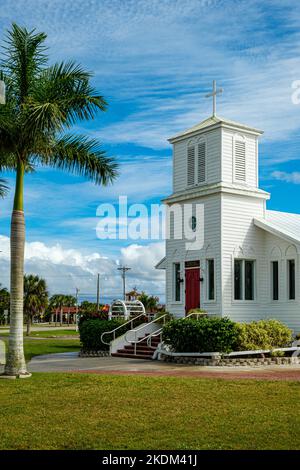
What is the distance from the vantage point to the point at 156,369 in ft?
63.3

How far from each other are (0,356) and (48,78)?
11.2 metres

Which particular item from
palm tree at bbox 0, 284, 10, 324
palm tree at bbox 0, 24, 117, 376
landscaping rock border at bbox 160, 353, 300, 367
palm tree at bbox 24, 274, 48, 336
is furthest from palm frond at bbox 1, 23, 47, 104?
palm tree at bbox 0, 284, 10, 324

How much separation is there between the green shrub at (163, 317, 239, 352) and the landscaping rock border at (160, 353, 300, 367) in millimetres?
365

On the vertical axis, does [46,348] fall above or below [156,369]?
below

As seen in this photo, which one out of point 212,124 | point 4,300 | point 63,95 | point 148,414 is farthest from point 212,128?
point 4,300

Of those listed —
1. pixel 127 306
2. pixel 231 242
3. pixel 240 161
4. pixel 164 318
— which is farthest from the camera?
pixel 127 306

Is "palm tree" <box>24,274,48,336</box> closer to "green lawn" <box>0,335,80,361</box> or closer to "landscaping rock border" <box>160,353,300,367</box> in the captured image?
"green lawn" <box>0,335,80,361</box>

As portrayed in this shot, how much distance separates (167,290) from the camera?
91.1ft

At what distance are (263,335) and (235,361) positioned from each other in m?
1.86

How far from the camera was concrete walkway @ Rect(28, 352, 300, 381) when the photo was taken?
17.5 metres

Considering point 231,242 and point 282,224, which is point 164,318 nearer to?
point 231,242

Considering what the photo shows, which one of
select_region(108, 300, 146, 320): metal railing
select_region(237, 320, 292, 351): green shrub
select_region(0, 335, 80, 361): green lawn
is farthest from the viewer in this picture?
select_region(108, 300, 146, 320): metal railing

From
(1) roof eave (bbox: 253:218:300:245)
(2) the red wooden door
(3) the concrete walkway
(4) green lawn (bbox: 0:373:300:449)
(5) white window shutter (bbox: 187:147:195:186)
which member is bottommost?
(3) the concrete walkway

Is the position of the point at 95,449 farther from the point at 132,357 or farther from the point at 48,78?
the point at 132,357
